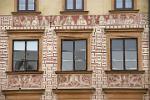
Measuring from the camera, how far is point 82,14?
81.0ft

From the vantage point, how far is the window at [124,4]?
24.8 m

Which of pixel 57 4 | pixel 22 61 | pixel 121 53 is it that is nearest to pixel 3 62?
pixel 22 61

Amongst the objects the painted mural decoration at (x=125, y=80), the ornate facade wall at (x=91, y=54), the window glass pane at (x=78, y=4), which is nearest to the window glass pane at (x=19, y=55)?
the ornate facade wall at (x=91, y=54)

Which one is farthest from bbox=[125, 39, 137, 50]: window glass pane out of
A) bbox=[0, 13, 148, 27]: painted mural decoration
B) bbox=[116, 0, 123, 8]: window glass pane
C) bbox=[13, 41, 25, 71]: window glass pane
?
bbox=[13, 41, 25, 71]: window glass pane

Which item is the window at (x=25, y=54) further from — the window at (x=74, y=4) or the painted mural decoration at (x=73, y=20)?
the window at (x=74, y=4)

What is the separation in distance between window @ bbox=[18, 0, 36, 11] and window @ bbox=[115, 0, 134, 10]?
3.85m

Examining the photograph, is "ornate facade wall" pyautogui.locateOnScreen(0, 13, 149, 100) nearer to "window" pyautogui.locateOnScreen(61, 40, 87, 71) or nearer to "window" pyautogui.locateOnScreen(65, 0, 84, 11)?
A: "window" pyautogui.locateOnScreen(61, 40, 87, 71)

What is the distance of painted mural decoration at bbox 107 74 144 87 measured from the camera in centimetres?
2394

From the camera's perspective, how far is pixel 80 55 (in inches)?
966

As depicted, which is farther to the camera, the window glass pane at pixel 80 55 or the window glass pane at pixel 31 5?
the window glass pane at pixel 31 5

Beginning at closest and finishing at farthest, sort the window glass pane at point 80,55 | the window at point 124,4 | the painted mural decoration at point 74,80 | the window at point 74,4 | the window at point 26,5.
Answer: the painted mural decoration at point 74,80
the window glass pane at point 80,55
the window at point 124,4
the window at point 74,4
the window at point 26,5

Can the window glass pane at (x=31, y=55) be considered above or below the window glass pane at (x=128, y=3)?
below

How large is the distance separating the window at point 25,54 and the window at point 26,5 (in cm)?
152

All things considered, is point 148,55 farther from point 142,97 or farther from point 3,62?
point 3,62
